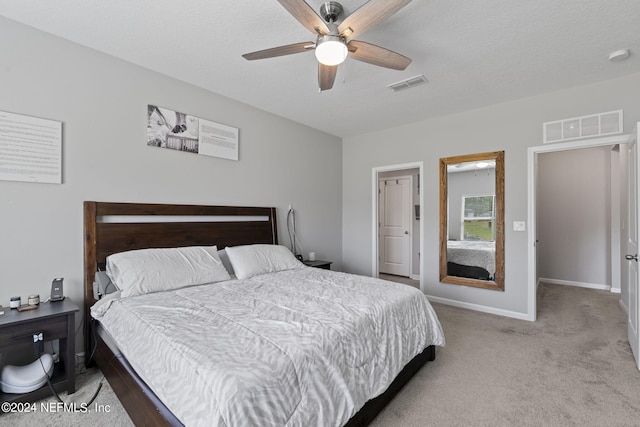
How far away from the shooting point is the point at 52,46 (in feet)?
7.78

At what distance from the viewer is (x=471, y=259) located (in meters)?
4.06

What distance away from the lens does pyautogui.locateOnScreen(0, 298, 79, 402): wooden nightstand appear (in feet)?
6.11

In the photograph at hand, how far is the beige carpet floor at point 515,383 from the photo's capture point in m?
1.85

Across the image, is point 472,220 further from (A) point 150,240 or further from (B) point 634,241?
(A) point 150,240

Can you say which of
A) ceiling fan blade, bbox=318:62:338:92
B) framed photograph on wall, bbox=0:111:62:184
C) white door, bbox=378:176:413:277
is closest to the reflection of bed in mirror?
white door, bbox=378:176:413:277

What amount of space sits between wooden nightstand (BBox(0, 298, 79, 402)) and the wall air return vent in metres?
4.79

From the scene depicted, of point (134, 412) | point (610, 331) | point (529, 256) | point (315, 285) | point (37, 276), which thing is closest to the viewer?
point (134, 412)

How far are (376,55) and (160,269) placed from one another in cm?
237

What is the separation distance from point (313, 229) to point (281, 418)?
3.53m

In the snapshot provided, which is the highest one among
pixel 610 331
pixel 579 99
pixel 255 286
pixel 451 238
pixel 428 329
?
pixel 579 99

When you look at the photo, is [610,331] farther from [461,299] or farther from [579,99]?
[579,99]

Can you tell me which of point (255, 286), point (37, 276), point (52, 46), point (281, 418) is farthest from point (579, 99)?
point (37, 276)

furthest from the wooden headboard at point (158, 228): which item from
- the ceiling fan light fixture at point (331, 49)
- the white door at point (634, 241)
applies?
the white door at point (634, 241)

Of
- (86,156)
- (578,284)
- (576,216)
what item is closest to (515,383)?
(86,156)
